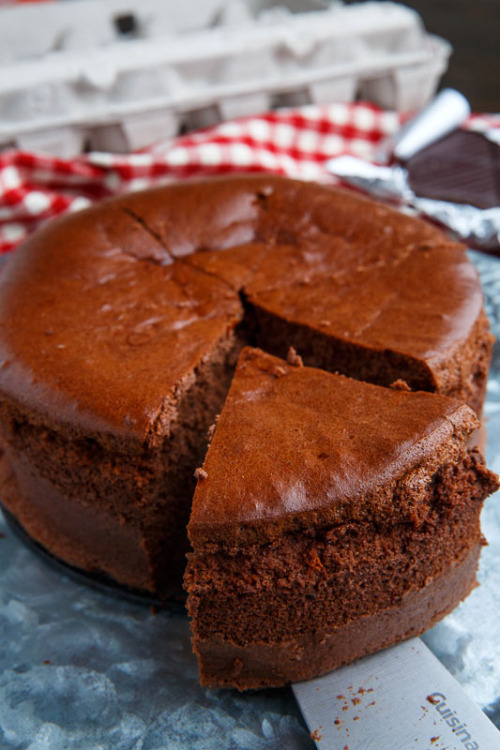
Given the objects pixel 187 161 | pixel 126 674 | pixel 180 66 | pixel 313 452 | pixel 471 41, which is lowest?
pixel 126 674

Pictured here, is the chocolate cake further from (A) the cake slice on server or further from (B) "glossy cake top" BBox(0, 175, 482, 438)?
(A) the cake slice on server

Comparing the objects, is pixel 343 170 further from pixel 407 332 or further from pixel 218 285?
pixel 407 332

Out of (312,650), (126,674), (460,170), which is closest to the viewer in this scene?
(312,650)

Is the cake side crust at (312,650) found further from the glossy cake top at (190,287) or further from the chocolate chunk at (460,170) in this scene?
the chocolate chunk at (460,170)

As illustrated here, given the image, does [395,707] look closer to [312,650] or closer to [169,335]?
[312,650]

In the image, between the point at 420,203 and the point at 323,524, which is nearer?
the point at 323,524

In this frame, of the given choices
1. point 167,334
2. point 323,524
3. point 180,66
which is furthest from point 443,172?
point 323,524

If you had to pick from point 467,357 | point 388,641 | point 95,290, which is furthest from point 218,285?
point 388,641
